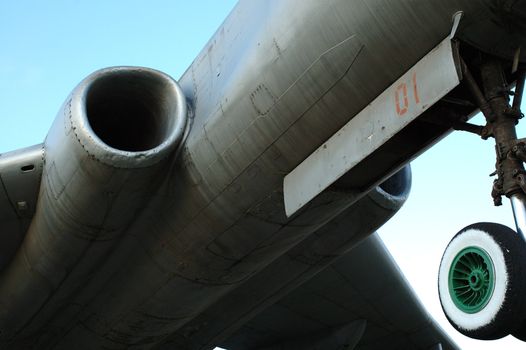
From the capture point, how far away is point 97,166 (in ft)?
20.3

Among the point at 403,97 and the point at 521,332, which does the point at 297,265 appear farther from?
the point at 521,332

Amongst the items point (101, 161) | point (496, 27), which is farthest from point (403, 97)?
point (101, 161)

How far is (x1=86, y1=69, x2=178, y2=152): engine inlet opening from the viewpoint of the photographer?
6.52 m

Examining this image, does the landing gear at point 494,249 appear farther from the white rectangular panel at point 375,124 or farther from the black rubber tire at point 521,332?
the white rectangular panel at point 375,124

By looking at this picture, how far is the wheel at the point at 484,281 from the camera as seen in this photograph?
4406 millimetres

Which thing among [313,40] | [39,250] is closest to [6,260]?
[39,250]

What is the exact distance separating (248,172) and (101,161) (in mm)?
1145

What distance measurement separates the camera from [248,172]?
6121 mm

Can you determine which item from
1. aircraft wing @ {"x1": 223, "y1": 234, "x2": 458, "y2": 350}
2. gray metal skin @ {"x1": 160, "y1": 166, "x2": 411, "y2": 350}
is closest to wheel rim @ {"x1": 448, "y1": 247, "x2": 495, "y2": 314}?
gray metal skin @ {"x1": 160, "y1": 166, "x2": 411, "y2": 350}

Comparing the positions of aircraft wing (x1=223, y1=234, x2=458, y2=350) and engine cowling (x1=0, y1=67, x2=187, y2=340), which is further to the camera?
aircraft wing (x1=223, y1=234, x2=458, y2=350)

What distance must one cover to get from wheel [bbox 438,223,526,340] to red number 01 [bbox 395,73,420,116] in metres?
0.81

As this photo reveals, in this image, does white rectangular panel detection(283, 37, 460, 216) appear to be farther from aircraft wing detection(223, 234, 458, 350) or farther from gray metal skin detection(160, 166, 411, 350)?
aircraft wing detection(223, 234, 458, 350)

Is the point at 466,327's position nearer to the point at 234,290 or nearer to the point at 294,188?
the point at 294,188

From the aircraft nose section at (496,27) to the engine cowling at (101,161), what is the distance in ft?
8.42
